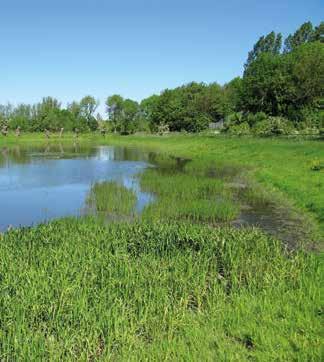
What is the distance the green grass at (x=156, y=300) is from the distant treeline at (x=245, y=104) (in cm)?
5336

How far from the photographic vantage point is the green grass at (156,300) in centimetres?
758

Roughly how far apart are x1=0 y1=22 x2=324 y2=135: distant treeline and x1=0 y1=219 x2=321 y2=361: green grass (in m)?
53.4

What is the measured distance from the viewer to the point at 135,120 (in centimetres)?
15000

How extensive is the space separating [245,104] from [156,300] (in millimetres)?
96891

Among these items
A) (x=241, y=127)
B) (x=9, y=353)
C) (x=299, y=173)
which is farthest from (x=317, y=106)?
(x=9, y=353)

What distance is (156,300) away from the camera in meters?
8.97

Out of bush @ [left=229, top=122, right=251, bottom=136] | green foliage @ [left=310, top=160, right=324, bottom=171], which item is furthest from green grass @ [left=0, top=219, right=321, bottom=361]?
bush @ [left=229, top=122, right=251, bottom=136]

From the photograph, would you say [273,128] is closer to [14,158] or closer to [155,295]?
[14,158]

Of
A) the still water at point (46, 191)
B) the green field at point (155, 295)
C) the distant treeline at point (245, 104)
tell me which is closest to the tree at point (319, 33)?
the distant treeline at point (245, 104)

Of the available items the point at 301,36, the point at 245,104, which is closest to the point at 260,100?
the point at 245,104

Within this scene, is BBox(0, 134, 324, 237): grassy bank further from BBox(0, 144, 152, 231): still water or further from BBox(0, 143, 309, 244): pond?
BBox(0, 144, 152, 231): still water

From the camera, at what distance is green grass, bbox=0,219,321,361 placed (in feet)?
24.9

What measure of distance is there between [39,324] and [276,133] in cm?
6457

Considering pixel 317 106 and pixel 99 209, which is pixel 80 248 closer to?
pixel 99 209
